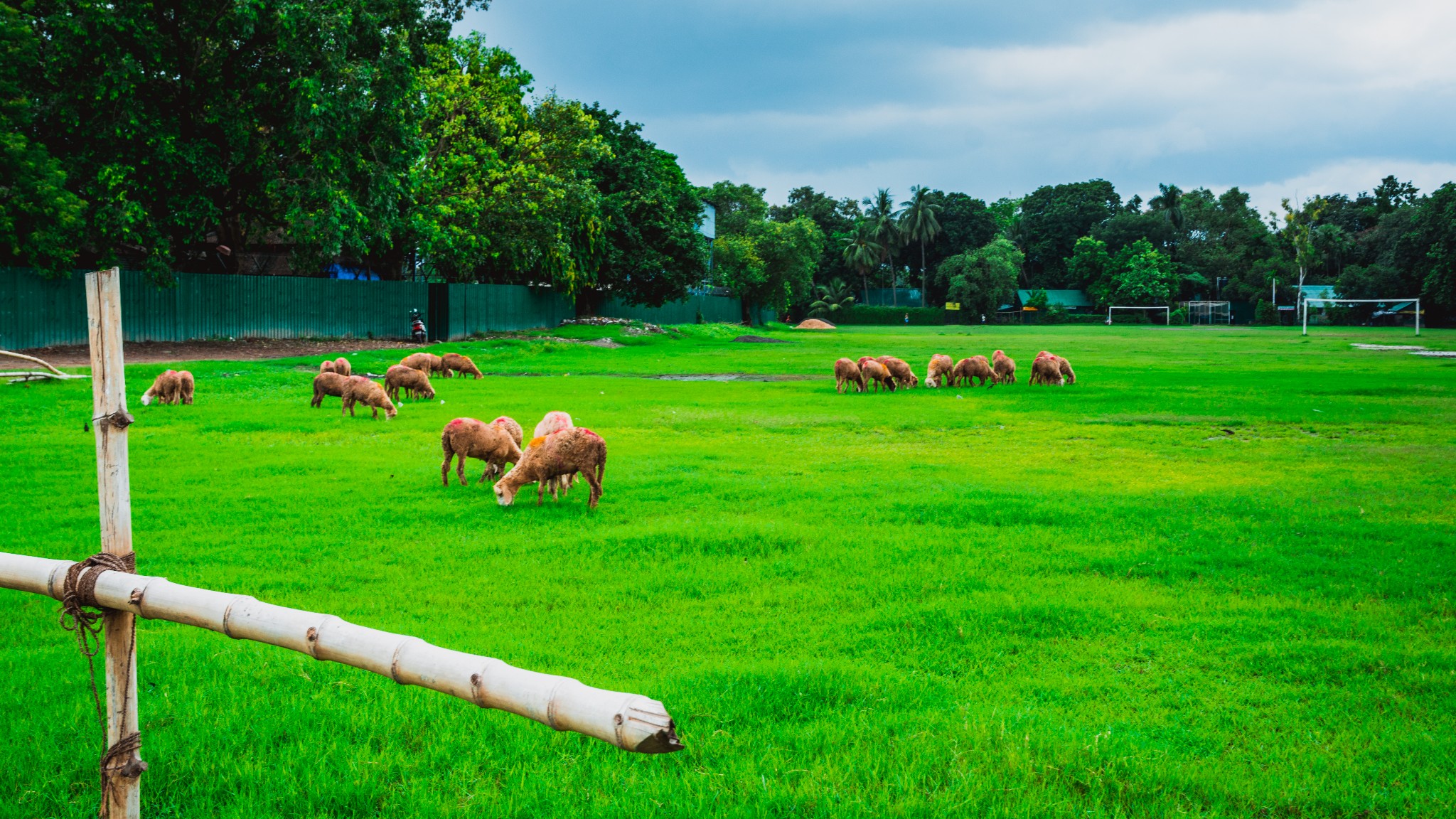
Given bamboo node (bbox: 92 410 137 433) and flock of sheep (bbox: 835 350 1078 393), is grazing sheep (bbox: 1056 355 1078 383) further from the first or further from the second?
bamboo node (bbox: 92 410 137 433)

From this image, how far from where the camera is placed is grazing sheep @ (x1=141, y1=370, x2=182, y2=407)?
17594 millimetres

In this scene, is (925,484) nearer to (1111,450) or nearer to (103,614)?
(1111,450)

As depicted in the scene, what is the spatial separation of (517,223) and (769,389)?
19.8m

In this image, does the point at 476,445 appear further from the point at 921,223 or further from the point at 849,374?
the point at 921,223

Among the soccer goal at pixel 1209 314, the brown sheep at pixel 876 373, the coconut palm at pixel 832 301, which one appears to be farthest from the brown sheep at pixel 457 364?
the soccer goal at pixel 1209 314

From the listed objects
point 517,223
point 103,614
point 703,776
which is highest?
point 517,223

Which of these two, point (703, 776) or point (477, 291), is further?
point (477, 291)

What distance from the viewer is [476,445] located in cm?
1024

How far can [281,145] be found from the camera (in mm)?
28203

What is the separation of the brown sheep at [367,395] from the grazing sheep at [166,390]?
3743 millimetres

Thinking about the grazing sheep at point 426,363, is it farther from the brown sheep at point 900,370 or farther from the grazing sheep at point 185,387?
the brown sheep at point 900,370

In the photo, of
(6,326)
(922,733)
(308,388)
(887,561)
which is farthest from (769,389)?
(6,326)

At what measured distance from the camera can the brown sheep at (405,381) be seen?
19641 mm

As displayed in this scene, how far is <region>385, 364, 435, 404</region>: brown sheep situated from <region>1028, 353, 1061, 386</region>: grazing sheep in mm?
14912
